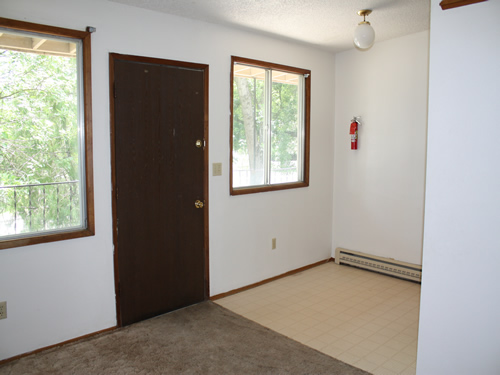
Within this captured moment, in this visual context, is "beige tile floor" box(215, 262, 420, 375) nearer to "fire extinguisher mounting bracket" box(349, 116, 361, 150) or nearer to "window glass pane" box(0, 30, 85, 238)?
"fire extinguisher mounting bracket" box(349, 116, 361, 150)

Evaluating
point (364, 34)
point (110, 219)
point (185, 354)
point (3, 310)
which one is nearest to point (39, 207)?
point (110, 219)

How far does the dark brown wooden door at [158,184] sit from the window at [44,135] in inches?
9.2

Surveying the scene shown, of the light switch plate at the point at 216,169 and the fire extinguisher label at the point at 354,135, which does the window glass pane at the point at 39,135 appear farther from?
the fire extinguisher label at the point at 354,135

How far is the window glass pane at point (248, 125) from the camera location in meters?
3.69

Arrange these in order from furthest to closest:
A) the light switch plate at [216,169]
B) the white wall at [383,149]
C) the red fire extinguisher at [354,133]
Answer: the red fire extinguisher at [354,133] < the white wall at [383,149] < the light switch plate at [216,169]

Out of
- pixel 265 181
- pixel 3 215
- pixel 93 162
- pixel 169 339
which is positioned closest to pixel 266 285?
pixel 265 181

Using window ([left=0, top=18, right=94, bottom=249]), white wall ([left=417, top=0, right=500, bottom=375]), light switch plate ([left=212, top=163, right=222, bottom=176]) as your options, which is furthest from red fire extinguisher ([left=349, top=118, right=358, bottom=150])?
window ([left=0, top=18, right=94, bottom=249])

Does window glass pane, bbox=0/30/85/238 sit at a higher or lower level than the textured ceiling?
lower

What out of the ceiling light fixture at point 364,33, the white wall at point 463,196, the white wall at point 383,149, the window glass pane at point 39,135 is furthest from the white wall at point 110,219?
the white wall at point 463,196

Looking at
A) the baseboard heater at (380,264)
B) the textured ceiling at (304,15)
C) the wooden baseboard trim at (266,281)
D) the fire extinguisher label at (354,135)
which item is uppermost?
the textured ceiling at (304,15)

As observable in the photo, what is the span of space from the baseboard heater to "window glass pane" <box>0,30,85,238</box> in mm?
2950

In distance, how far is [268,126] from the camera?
3963 mm

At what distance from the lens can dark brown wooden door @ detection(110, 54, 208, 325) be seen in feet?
9.56

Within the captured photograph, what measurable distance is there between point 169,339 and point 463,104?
237cm
